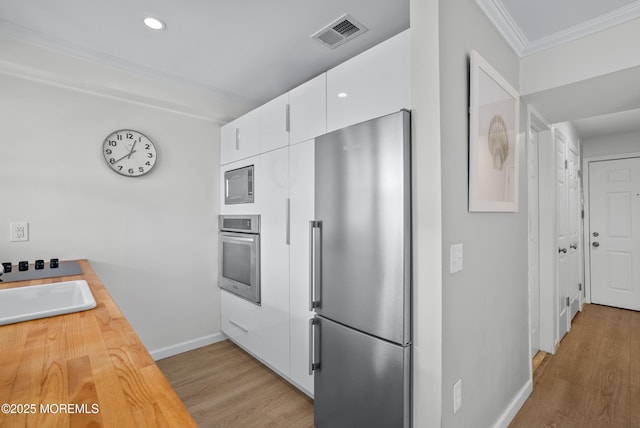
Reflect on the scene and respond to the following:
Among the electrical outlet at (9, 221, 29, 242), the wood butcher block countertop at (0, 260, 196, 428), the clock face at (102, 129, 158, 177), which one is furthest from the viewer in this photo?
the clock face at (102, 129, 158, 177)

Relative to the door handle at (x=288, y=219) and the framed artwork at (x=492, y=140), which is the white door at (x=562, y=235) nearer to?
the framed artwork at (x=492, y=140)

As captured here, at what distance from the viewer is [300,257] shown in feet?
6.88

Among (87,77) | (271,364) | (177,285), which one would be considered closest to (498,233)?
(271,364)

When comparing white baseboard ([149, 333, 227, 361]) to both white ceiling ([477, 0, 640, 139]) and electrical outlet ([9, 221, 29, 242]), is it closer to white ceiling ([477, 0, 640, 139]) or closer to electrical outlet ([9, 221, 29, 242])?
electrical outlet ([9, 221, 29, 242])

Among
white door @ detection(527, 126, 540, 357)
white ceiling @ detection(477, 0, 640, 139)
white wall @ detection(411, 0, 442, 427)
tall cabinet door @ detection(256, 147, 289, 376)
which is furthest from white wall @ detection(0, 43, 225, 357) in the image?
white door @ detection(527, 126, 540, 357)

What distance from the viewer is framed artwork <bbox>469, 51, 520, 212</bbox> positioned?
149 centimetres

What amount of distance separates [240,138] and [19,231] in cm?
171

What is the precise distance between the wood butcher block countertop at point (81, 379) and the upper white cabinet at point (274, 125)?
1.54 meters

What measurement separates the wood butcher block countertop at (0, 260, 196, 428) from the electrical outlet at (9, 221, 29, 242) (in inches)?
59.9

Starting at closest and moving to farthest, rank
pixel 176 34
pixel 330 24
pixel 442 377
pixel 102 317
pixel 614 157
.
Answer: pixel 102 317, pixel 442 377, pixel 330 24, pixel 176 34, pixel 614 157

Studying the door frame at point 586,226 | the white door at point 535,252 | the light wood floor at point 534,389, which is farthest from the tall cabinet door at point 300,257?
the door frame at point 586,226

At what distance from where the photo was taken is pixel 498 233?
1781 mm

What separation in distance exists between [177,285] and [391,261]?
2.25 meters

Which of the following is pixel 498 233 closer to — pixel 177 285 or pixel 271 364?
pixel 271 364
